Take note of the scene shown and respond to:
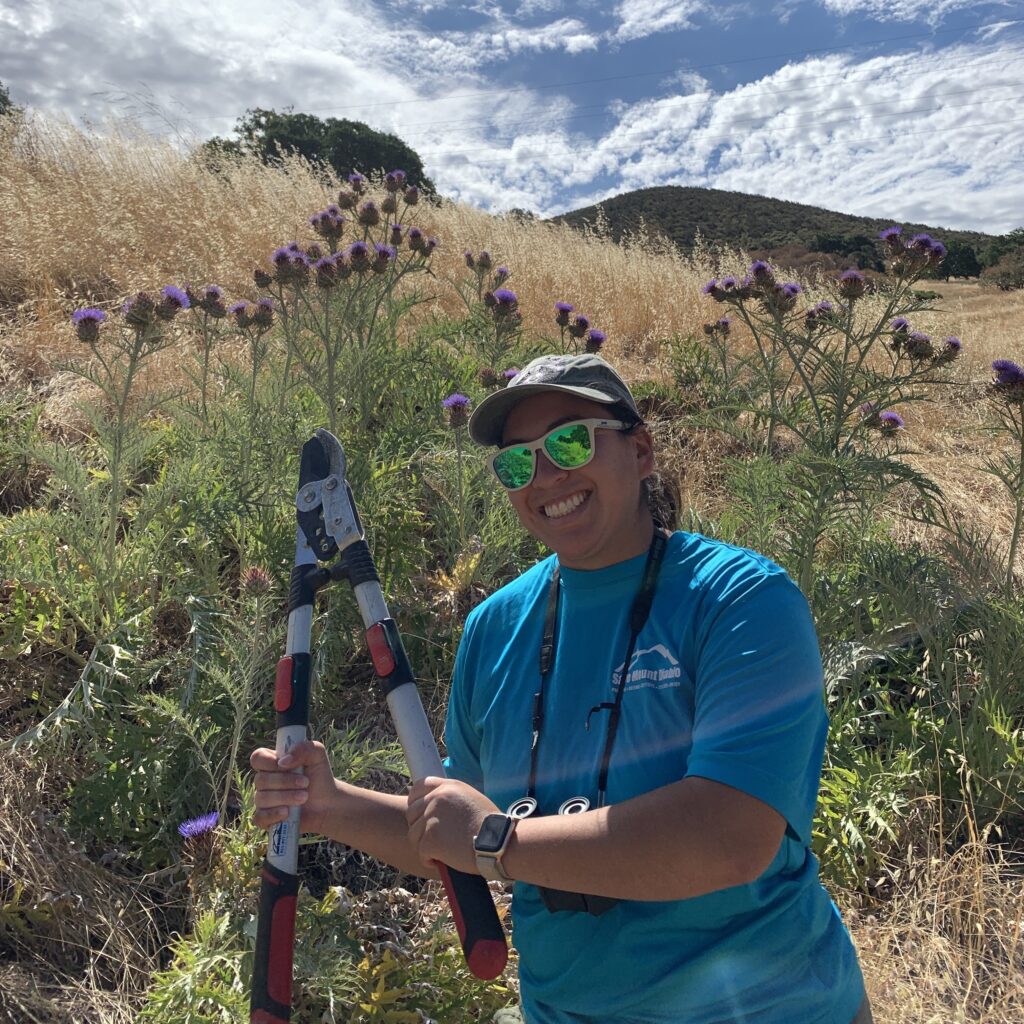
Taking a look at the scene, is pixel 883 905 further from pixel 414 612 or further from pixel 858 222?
pixel 858 222

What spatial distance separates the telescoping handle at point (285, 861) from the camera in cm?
124

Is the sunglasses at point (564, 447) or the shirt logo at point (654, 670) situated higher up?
the sunglasses at point (564, 447)

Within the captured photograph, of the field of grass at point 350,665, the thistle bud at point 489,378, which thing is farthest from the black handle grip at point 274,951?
the thistle bud at point 489,378

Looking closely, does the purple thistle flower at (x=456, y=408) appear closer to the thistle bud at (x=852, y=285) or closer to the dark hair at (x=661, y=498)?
the thistle bud at (x=852, y=285)

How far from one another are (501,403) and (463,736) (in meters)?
0.59

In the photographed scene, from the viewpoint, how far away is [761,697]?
3.82ft

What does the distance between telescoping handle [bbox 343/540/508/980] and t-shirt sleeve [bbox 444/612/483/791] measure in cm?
27

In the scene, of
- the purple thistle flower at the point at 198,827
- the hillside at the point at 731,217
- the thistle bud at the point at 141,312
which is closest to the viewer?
the purple thistle flower at the point at 198,827

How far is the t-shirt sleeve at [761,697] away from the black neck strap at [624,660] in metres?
0.11

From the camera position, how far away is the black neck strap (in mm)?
1312

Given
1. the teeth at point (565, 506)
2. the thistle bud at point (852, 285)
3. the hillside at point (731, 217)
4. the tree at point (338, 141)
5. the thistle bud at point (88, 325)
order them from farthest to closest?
the hillside at point (731, 217) → the tree at point (338, 141) → the thistle bud at point (88, 325) → the thistle bud at point (852, 285) → the teeth at point (565, 506)

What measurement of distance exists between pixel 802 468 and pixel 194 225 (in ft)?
22.3

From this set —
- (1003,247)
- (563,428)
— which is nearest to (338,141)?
(1003,247)

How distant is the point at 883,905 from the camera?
7.38ft
